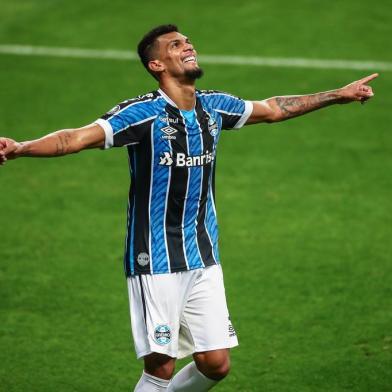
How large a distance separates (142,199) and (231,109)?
0.86 meters

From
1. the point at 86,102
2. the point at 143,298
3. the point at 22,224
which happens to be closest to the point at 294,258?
the point at 22,224

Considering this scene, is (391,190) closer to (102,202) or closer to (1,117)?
(102,202)

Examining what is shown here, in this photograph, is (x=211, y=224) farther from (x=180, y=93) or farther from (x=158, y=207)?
(x=180, y=93)

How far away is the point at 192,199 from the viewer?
6496 mm

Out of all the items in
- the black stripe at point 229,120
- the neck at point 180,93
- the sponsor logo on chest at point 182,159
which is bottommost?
the sponsor logo on chest at point 182,159

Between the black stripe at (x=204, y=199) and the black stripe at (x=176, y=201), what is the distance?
14 centimetres

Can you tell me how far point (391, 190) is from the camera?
438 inches

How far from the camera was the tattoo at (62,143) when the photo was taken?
599cm

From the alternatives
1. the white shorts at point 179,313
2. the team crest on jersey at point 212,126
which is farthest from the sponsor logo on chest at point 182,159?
the white shorts at point 179,313

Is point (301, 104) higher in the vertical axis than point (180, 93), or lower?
lower

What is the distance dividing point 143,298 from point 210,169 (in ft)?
2.98

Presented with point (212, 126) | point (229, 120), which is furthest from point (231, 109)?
point (212, 126)

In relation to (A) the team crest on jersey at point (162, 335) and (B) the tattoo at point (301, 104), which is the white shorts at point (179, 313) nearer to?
(A) the team crest on jersey at point (162, 335)

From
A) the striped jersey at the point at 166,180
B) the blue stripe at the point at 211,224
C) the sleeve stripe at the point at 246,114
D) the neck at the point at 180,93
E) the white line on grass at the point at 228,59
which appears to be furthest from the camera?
the white line on grass at the point at 228,59
